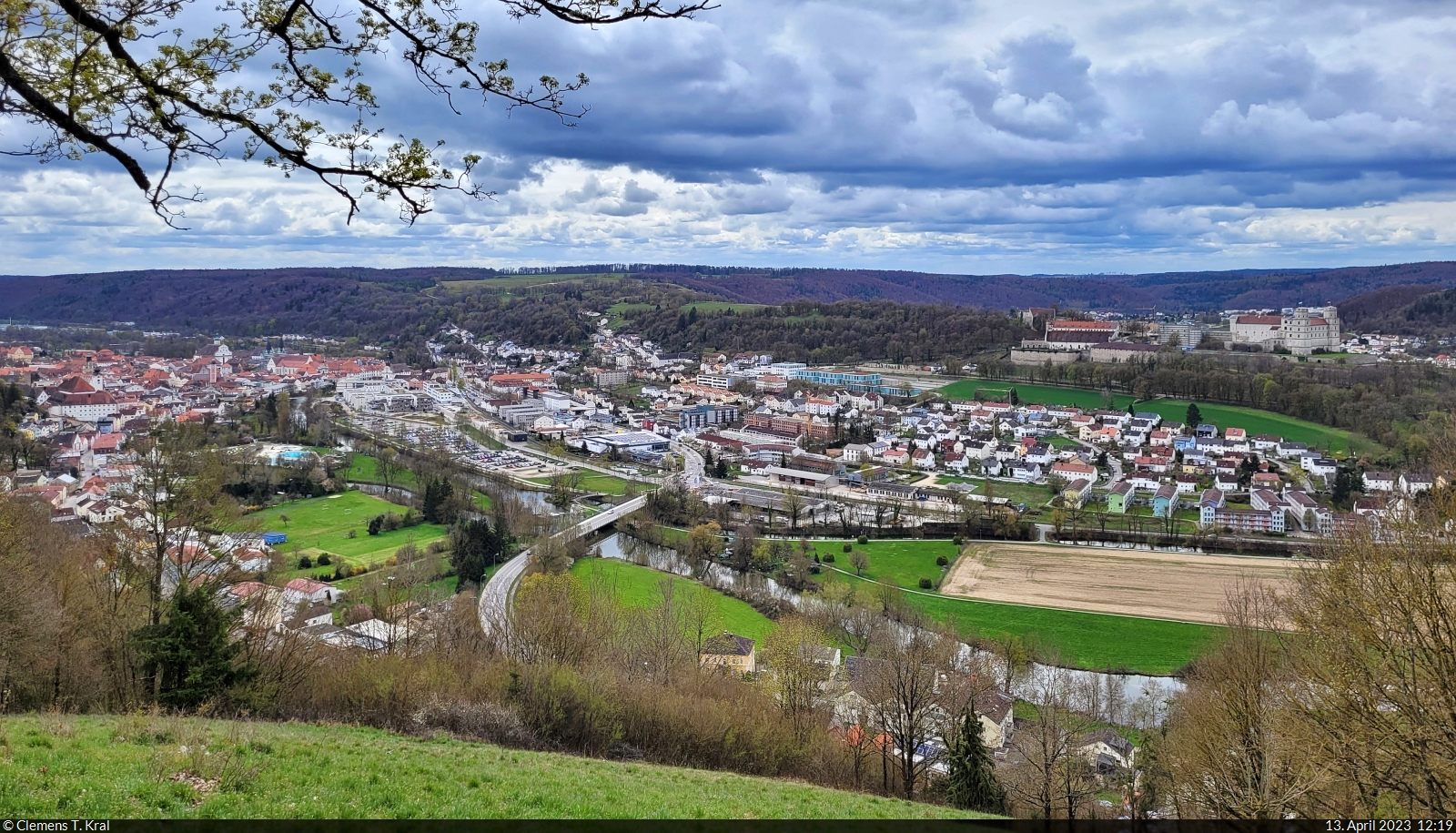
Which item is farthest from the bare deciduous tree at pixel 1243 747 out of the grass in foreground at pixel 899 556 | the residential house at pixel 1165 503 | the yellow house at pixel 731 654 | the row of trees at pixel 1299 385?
the row of trees at pixel 1299 385

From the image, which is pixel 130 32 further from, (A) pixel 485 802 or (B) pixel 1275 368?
(B) pixel 1275 368

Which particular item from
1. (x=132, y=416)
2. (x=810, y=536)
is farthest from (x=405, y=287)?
(x=810, y=536)

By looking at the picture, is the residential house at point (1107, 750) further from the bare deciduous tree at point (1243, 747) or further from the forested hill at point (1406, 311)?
the forested hill at point (1406, 311)

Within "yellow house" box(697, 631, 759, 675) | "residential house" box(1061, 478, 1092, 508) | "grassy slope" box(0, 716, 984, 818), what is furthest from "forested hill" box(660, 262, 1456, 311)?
"grassy slope" box(0, 716, 984, 818)

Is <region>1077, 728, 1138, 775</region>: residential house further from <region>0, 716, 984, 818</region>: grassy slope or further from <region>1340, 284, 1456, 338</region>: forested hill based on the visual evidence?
<region>1340, 284, 1456, 338</region>: forested hill

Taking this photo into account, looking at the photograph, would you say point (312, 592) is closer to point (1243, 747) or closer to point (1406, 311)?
point (1243, 747)

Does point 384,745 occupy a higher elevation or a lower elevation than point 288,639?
higher
